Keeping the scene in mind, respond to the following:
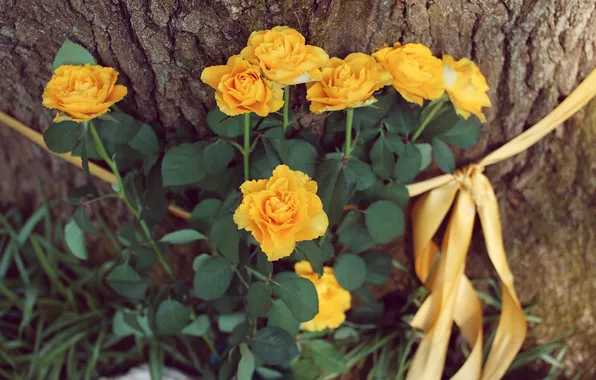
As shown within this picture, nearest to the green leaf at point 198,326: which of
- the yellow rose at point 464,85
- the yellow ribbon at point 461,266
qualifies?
the yellow ribbon at point 461,266

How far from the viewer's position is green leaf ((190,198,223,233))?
3.90ft

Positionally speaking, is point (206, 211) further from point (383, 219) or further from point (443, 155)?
point (443, 155)

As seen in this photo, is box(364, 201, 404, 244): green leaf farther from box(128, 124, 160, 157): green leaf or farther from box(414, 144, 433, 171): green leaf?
box(128, 124, 160, 157): green leaf

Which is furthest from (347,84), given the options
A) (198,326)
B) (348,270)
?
(198,326)

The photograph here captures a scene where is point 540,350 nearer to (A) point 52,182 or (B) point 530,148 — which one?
(B) point 530,148

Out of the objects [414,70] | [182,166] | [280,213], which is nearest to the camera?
[280,213]

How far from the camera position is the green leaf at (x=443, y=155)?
122 centimetres

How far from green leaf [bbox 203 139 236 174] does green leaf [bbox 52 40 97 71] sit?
0.89ft

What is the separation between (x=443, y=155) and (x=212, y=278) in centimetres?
55

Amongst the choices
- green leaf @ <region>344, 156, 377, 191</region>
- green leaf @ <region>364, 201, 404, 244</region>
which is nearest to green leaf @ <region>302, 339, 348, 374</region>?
green leaf @ <region>364, 201, 404, 244</region>

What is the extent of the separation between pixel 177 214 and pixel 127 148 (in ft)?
0.72

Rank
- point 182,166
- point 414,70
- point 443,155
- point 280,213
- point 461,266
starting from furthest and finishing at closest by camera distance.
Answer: point 461,266 → point 443,155 → point 182,166 → point 414,70 → point 280,213

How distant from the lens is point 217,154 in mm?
1102

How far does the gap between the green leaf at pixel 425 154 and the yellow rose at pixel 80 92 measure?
24.4 inches
